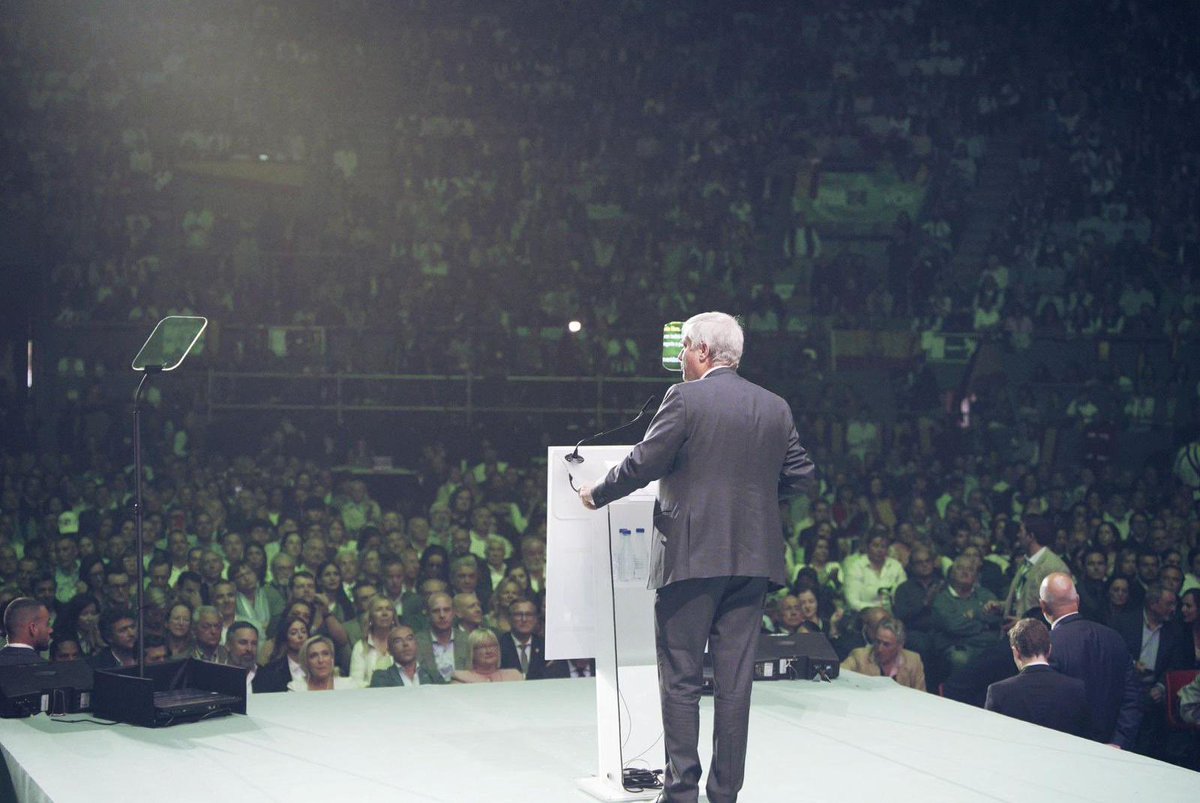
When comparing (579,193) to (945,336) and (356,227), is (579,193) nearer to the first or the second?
(356,227)

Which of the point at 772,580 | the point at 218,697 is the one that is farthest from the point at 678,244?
the point at 772,580

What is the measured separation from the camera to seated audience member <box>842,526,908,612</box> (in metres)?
5.75

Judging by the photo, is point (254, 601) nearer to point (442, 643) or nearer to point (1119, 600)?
point (442, 643)

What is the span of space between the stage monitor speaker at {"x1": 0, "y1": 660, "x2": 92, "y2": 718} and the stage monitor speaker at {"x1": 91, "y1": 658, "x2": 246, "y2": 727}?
0.18 ft

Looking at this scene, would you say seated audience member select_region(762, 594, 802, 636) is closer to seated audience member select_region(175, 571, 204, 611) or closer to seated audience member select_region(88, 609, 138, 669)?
seated audience member select_region(175, 571, 204, 611)

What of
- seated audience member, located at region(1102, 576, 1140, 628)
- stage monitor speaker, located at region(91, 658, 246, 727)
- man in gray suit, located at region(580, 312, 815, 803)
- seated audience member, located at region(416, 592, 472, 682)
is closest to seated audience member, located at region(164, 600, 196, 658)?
seated audience member, located at region(416, 592, 472, 682)

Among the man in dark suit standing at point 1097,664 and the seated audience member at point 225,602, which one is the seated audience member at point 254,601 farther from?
the man in dark suit standing at point 1097,664

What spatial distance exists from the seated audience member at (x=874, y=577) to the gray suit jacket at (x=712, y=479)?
3478 millimetres

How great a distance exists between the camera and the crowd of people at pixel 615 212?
804cm

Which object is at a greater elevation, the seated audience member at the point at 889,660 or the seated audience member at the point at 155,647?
the seated audience member at the point at 155,647

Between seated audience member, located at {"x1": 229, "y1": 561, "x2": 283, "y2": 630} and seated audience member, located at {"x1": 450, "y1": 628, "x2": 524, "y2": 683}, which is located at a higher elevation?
seated audience member, located at {"x1": 229, "y1": 561, "x2": 283, "y2": 630}

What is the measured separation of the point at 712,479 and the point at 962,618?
3359 millimetres

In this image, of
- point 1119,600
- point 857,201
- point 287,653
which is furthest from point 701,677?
point 857,201

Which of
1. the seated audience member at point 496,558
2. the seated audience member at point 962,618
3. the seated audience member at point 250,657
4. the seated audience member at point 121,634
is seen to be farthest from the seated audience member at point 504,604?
the seated audience member at point 962,618
